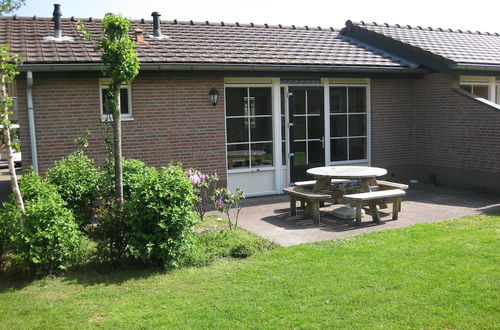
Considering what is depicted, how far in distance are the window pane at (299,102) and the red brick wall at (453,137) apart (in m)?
3.42

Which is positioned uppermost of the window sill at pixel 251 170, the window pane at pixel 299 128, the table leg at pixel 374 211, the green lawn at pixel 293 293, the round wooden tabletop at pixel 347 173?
the window pane at pixel 299 128

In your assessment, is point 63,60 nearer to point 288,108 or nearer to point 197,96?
point 197,96

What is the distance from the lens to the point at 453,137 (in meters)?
12.3

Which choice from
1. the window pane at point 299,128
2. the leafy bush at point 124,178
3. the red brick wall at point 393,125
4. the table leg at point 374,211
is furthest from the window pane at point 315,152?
the leafy bush at point 124,178

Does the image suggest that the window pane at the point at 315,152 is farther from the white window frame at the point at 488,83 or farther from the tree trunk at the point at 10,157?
the tree trunk at the point at 10,157

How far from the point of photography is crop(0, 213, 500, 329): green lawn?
4668 mm

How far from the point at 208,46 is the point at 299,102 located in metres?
2.49

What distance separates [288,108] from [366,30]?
Result: 4.70 metres

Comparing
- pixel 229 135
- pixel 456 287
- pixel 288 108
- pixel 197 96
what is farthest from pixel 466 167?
pixel 456 287

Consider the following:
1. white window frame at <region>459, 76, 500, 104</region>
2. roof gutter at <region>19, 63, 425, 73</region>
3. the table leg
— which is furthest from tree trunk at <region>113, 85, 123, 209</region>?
white window frame at <region>459, 76, 500, 104</region>

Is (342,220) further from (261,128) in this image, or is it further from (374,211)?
(261,128)

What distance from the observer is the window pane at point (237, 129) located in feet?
36.4

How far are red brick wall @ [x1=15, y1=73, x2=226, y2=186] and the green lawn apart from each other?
4.16m

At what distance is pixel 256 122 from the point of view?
37.2ft
